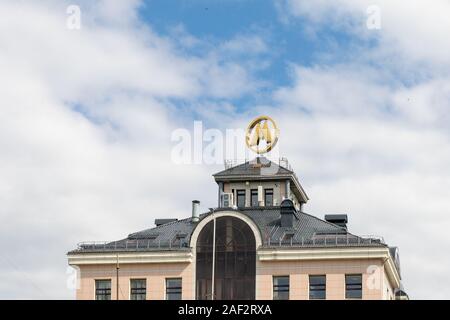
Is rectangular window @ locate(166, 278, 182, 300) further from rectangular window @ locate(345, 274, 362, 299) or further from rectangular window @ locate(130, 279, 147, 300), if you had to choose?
rectangular window @ locate(345, 274, 362, 299)

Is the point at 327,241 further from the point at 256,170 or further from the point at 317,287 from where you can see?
the point at 256,170

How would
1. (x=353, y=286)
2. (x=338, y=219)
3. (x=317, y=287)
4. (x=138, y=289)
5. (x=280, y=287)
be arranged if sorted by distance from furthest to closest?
(x=338, y=219) < (x=138, y=289) < (x=280, y=287) < (x=317, y=287) < (x=353, y=286)

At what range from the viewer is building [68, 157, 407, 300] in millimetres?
82062

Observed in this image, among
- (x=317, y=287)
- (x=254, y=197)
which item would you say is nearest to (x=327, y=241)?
(x=317, y=287)

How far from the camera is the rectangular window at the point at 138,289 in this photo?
84.9 metres

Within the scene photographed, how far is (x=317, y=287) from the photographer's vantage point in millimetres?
82438

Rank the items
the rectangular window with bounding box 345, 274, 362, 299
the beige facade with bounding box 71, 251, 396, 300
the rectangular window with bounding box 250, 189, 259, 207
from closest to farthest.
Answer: the rectangular window with bounding box 345, 274, 362, 299 < the beige facade with bounding box 71, 251, 396, 300 < the rectangular window with bounding box 250, 189, 259, 207

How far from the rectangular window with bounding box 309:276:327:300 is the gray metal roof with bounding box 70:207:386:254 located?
2.75 meters

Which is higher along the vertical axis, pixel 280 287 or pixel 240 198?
pixel 240 198

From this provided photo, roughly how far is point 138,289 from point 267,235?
1170 cm

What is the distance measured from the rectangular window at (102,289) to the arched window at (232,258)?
25.6 ft

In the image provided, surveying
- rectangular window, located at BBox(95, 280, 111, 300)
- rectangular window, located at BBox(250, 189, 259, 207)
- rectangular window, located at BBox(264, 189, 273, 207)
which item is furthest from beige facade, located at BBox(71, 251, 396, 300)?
rectangular window, located at BBox(264, 189, 273, 207)

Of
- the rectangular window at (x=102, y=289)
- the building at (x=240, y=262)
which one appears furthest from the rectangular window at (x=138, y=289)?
the rectangular window at (x=102, y=289)
